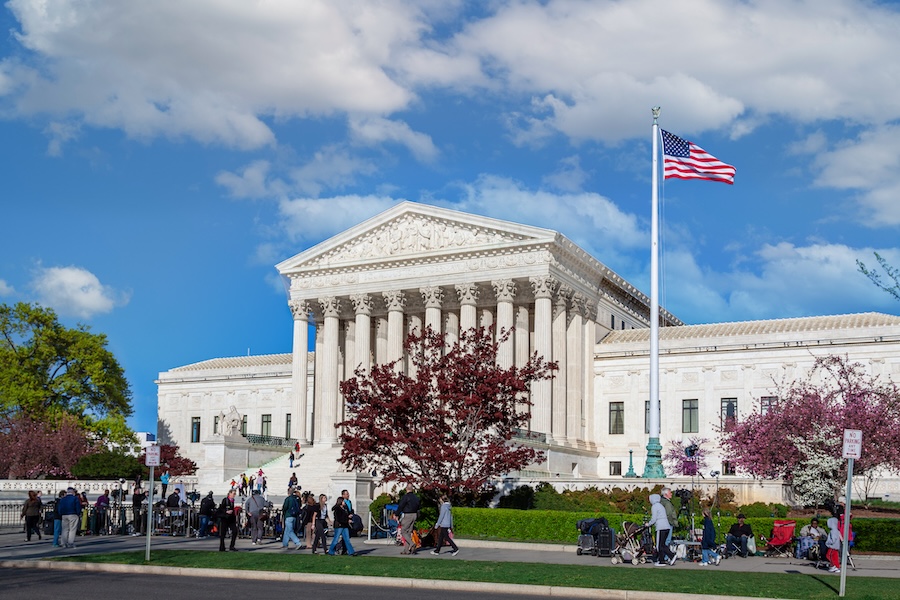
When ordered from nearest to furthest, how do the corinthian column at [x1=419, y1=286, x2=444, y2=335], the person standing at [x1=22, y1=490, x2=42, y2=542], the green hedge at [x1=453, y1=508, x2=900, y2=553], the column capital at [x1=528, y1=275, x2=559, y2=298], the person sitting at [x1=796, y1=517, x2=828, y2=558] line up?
the person sitting at [x1=796, y1=517, x2=828, y2=558]
the green hedge at [x1=453, y1=508, x2=900, y2=553]
the person standing at [x1=22, y1=490, x2=42, y2=542]
the column capital at [x1=528, y1=275, x2=559, y2=298]
the corinthian column at [x1=419, y1=286, x2=444, y2=335]

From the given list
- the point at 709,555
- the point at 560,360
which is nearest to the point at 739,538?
the point at 709,555

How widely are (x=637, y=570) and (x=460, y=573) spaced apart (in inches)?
188

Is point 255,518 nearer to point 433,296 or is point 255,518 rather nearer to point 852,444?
point 852,444

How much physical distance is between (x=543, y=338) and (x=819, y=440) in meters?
21.2

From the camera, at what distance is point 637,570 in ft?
81.8

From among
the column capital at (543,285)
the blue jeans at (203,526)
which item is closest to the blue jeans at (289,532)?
the blue jeans at (203,526)

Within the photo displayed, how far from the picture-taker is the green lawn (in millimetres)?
20484

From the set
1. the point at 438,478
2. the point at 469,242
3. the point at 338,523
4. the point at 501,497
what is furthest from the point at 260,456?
the point at 338,523

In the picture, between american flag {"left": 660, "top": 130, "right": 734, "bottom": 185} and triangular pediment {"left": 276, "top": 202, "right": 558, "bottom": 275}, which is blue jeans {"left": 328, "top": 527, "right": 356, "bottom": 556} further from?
triangular pediment {"left": 276, "top": 202, "right": 558, "bottom": 275}

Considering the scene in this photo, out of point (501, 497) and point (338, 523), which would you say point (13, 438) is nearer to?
point (501, 497)

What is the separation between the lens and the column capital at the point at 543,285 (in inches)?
2589

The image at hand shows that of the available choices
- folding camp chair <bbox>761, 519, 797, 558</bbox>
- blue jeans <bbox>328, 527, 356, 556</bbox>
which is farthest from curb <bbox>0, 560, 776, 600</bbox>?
folding camp chair <bbox>761, 519, 797, 558</bbox>

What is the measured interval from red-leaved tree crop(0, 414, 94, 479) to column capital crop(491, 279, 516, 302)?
103 ft

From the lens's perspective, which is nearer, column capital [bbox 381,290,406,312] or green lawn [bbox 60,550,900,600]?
green lawn [bbox 60,550,900,600]
